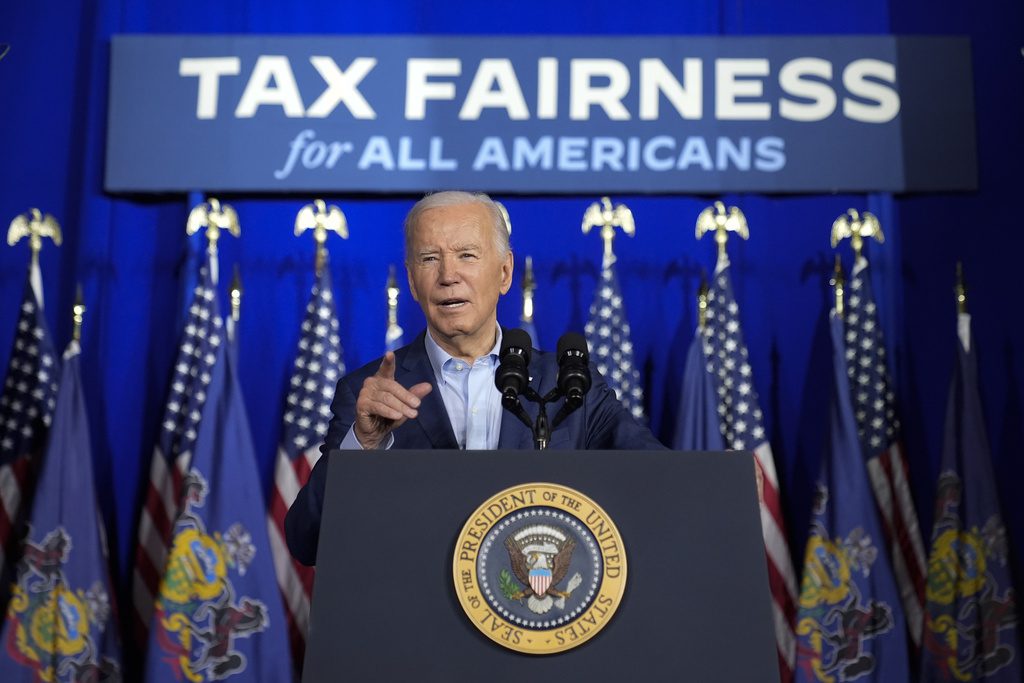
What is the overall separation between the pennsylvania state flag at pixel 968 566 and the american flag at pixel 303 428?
7.74 feet

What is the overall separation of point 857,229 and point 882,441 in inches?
34.2

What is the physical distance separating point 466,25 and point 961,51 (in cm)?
212

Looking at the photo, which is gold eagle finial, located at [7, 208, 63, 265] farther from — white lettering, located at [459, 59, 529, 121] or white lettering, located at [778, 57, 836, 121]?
Answer: white lettering, located at [778, 57, 836, 121]

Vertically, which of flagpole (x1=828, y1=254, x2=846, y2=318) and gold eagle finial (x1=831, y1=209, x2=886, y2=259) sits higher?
gold eagle finial (x1=831, y1=209, x2=886, y2=259)

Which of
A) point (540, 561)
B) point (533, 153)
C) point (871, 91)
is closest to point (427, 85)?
point (533, 153)

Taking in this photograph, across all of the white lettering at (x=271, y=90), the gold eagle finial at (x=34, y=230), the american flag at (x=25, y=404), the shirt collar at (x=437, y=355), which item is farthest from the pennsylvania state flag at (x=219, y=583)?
the shirt collar at (x=437, y=355)

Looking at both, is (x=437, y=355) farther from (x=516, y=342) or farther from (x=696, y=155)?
(x=696, y=155)

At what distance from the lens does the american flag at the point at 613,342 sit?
15.6ft

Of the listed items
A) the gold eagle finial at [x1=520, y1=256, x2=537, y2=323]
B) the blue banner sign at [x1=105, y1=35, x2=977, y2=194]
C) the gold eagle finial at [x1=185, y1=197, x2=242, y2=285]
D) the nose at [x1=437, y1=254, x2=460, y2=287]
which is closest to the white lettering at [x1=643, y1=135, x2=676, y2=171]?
the blue banner sign at [x1=105, y1=35, x2=977, y2=194]

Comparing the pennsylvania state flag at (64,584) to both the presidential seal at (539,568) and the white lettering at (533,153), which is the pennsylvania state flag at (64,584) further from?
the presidential seal at (539,568)

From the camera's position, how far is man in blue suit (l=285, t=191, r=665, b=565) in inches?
95.8

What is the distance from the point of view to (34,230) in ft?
16.5

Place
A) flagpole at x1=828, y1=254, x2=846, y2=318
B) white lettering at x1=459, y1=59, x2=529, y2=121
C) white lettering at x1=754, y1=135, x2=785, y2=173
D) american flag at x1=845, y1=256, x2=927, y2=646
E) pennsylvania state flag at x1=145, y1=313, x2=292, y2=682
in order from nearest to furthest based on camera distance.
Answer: pennsylvania state flag at x1=145, y1=313, x2=292, y2=682
american flag at x1=845, y1=256, x2=927, y2=646
flagpole at x1=828, y1=254, x2=846, y2=318
white lettering at x1=754, y1=135, x2=785, y2=173
white lettering at x1=459, y1=59, x2=529, y2=121

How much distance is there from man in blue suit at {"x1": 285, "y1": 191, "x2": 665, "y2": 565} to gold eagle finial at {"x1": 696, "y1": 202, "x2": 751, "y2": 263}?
241 centimetres
